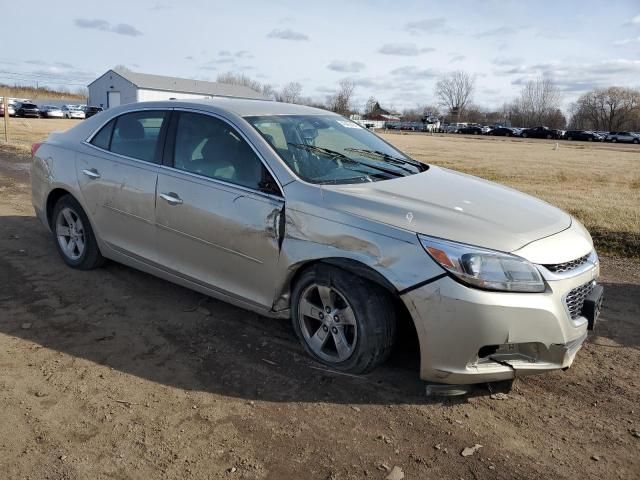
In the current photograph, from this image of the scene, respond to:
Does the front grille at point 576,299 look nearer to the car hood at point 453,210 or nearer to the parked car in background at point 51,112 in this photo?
the car hood at point 453,210

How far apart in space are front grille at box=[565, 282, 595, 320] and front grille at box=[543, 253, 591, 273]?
12 cm

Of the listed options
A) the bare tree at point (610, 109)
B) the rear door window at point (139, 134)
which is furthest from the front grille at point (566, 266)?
the bare tree at point (610, 109)

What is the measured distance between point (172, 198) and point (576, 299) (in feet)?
9.15

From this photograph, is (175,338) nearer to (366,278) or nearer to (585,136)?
(366,278)

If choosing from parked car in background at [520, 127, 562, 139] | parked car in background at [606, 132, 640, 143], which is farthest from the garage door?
parked car in background at [606, 132, 640, 143]

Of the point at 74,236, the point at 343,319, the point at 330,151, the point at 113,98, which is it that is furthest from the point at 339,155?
the point at 113,98

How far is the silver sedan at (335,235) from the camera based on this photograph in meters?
3.01

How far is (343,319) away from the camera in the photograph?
3445 millimetres

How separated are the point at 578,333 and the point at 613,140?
76435mm

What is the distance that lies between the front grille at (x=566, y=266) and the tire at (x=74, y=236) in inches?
149

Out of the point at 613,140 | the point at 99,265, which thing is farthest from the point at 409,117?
the point at 99,265

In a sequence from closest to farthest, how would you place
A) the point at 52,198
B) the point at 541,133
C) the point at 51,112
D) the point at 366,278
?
1. the point at 366,278
2. the point at 52,198
3. the point at 51,112
4. the point at 541,133

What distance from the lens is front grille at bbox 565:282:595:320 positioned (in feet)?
10.4

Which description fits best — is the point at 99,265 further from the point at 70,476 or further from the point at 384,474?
the point at 384,474
